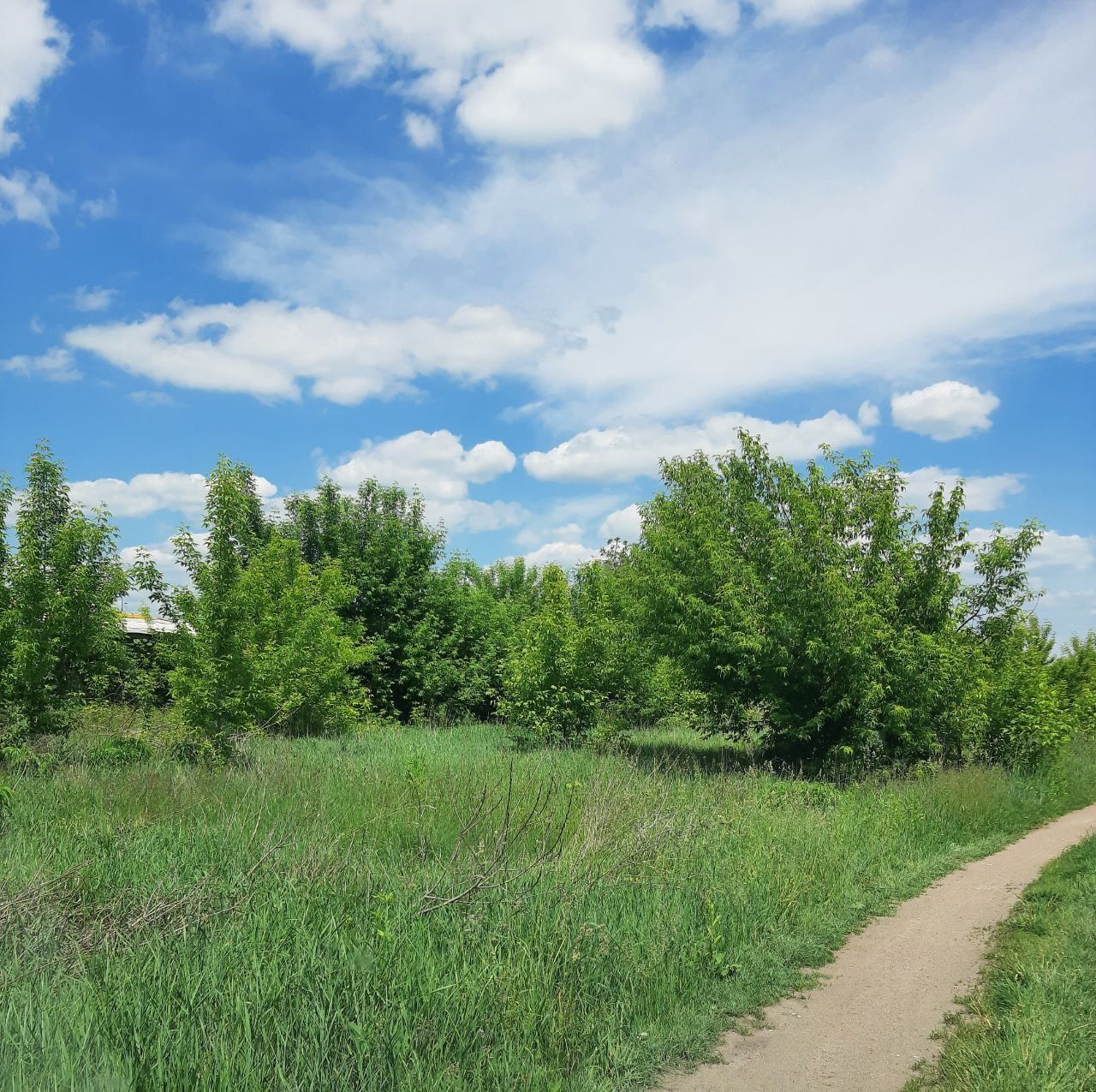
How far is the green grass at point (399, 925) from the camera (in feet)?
13.4

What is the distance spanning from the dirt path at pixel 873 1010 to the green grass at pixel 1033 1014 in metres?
0.20

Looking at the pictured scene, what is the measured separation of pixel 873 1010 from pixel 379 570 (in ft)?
83.5

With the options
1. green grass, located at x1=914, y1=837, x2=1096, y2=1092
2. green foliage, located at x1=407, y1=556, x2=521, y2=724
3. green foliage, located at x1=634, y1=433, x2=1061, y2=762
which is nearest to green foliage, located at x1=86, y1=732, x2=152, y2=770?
green foliage, located at x1=634, y1=433, x2=1061, y2=762

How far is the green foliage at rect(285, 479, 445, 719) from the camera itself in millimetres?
29359

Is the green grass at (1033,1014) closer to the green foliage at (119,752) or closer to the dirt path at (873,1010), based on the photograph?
the dirt path at (873,1010)

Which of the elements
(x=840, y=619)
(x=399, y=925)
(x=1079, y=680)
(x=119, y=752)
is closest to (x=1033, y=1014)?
(x=399, y=925)

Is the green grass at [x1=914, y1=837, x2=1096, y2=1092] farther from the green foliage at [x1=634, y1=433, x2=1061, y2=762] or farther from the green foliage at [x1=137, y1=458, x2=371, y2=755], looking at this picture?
the green foliage at [x1=137, y1=458, x2=371, y2=755]

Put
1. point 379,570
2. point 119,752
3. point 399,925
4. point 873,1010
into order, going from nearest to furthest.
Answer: point 399,925 < point 873,1010 < point 119,752 < point 379,570

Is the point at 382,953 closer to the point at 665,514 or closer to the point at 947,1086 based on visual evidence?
the point at 947,1086

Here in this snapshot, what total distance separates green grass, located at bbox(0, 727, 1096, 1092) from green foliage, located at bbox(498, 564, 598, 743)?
10494 millimetres

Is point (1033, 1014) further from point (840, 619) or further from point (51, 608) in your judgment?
point (51, 608)

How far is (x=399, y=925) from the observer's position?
531cm

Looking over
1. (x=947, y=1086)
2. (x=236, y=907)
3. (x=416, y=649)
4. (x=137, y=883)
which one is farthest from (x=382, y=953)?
(x=416, y=649)

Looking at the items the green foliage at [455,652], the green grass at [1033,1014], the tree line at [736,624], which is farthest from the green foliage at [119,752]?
the green foliage at [455,652]
